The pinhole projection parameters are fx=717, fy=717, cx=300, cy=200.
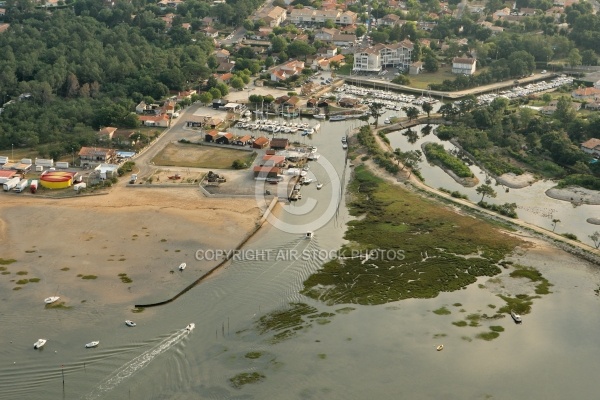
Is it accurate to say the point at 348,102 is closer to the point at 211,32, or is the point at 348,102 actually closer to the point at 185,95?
the point at 185,95

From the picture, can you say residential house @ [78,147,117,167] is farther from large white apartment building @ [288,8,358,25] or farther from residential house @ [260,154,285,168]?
large white apartment building @ [288,8,358,25]

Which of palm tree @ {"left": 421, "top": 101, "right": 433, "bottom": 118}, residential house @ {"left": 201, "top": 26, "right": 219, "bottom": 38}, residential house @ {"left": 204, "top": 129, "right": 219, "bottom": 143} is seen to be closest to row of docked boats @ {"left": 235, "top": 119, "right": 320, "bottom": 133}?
residential house @ {"left": 204, "top": 129, "right": 219, "bottom": 143}

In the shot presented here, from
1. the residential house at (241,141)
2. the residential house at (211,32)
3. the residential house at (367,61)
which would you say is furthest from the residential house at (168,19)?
the residential house at (241,141)

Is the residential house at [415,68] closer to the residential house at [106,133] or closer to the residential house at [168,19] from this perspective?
the residential house at [168,19]

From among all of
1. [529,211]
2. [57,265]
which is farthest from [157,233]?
[529,211]

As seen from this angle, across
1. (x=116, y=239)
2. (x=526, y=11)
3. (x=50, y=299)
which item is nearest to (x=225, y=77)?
(x=116, y=239)

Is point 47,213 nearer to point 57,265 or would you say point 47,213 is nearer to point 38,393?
point 57,265
